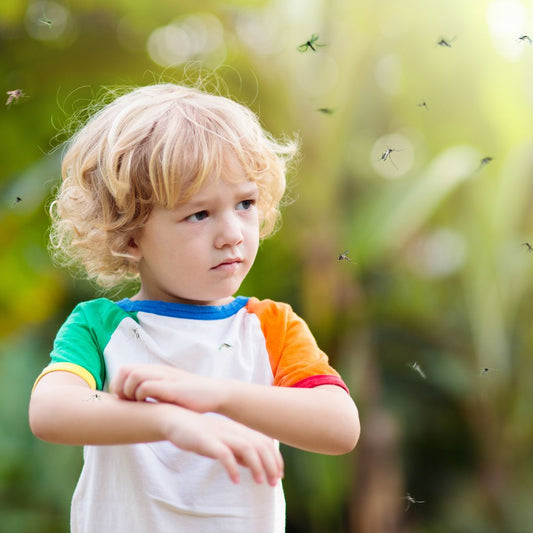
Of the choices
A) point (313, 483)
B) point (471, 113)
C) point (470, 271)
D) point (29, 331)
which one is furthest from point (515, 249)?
point (29, 331)

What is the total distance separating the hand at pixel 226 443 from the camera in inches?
30.1

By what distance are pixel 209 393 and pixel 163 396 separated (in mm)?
52

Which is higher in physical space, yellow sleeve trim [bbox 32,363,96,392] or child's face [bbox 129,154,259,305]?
child's face [bbox 129,154,259,305]

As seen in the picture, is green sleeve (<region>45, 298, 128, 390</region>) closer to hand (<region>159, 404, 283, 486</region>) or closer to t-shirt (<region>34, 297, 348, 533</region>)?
t-shirt (<region>34, 297, 348, 533</region>)

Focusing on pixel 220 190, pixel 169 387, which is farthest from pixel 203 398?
pixel 220 190

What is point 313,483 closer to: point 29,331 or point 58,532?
point 58,532

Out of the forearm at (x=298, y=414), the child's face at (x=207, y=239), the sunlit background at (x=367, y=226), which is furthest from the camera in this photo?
the sunlit background at (x=367, y=226)

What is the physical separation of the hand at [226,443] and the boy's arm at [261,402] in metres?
0.03

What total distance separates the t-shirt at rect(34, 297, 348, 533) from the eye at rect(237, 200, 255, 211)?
15 centimetres

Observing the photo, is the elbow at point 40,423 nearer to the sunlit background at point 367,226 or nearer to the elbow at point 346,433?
the elbow at point 346,433

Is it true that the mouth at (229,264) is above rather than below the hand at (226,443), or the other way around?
above

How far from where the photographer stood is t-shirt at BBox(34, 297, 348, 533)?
966mm

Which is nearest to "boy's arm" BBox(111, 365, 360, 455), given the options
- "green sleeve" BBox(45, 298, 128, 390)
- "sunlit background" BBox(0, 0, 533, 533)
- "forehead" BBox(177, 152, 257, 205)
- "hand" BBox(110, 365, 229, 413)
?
"hand" BBox(110, 365, 229, 413)

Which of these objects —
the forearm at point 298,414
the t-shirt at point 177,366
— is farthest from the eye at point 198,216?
the forearm at point 298,414
